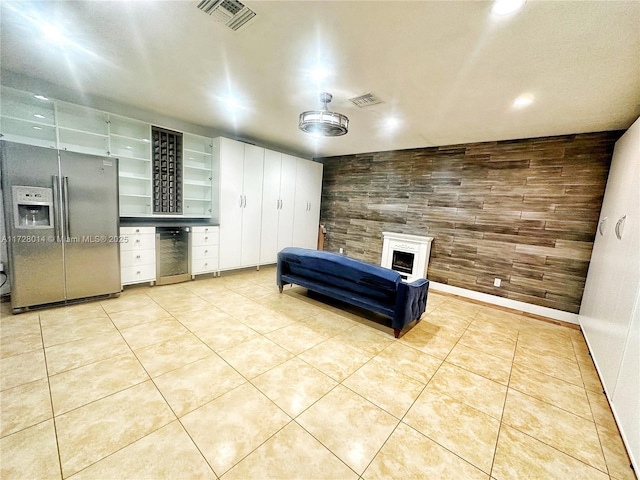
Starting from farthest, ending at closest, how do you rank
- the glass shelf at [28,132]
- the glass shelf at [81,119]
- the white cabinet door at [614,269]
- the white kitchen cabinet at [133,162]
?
1. the white kitchen cabinet at [133,162]
2. the glass shelf at [81,119]
3. the glass shelf at [28,132]
4. the white cabinet door at [614,269]

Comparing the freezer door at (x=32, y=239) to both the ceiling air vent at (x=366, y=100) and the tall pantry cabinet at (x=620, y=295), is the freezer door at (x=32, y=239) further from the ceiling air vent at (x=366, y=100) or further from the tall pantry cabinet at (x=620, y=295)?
the tall pantry cabinet at (x=620, y=295)

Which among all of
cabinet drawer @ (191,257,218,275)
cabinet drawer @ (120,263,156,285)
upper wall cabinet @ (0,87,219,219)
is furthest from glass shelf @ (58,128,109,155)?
cabinet drawer @ (191,257,218,275)

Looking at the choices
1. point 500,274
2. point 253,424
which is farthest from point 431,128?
point 253,424

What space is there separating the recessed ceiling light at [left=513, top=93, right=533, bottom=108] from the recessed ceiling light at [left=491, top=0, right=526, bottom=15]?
1.31m

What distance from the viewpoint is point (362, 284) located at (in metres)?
2.82

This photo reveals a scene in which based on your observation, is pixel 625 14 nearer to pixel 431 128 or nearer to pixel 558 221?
pixel 431 128

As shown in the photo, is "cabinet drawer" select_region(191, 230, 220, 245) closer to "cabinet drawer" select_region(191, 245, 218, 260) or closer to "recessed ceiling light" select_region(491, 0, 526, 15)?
"cabinet drawer" select_region(191, 245, 218, 260)

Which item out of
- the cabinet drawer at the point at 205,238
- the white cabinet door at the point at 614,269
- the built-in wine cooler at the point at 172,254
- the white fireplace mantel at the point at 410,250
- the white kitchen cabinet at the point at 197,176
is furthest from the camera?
the white fireplace mantel at the point at 410,250

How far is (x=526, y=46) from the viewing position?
1.74 m

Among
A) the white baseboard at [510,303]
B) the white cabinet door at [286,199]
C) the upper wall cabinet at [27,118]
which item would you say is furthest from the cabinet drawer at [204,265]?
the white baseboard at [510,303]

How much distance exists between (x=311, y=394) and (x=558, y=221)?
403 centimetres

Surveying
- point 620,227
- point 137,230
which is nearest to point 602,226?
point 620,227

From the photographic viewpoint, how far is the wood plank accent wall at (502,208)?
3.31 m

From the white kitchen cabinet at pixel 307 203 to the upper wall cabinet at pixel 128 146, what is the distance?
5.97ft
